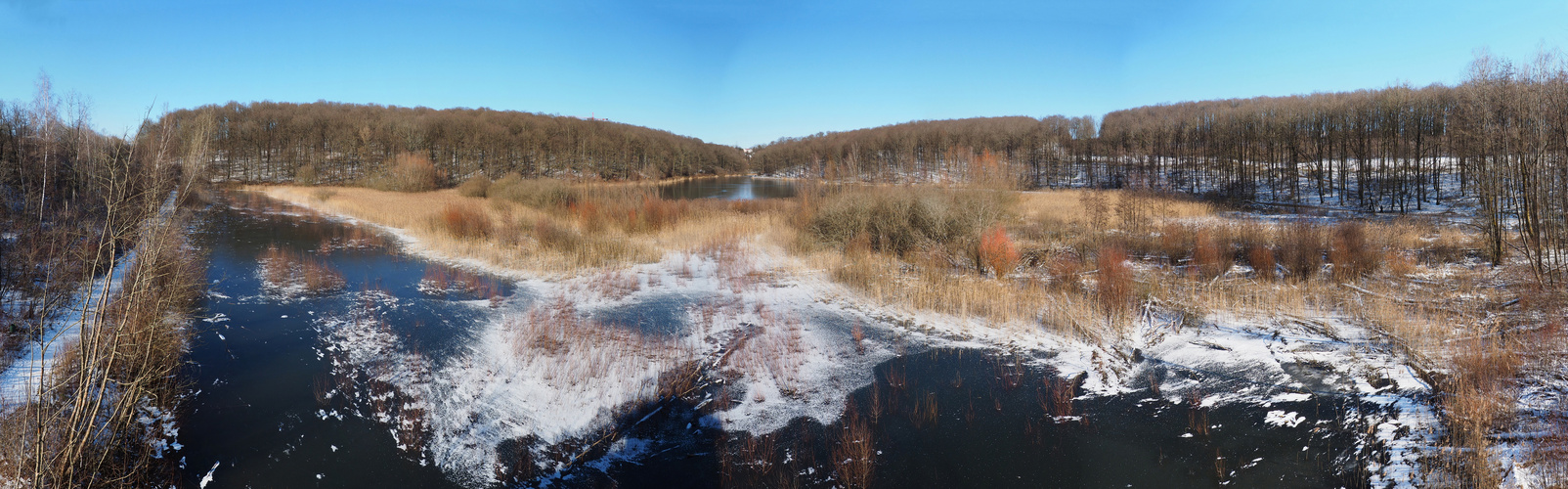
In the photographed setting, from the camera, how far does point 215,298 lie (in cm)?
907

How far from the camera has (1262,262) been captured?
9953 millimetres

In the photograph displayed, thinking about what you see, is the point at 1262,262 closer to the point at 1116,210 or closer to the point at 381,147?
the point at 1116,210

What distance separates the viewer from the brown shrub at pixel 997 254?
1001cm

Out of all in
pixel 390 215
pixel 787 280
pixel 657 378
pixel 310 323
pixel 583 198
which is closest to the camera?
pixel 657 378

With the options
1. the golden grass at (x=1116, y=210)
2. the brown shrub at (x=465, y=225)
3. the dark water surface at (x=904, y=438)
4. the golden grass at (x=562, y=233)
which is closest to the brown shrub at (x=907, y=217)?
the golden grass at (x=562, y=233)

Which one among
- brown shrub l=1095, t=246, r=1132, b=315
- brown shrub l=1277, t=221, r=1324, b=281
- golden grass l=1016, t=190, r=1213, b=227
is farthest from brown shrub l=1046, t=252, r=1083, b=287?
golden grass l=1016, t=190, r=1213, b=227

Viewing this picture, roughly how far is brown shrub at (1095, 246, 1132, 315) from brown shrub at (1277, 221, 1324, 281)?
265 cm

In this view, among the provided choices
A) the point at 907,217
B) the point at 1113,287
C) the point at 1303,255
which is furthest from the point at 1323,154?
the point at 1113,287

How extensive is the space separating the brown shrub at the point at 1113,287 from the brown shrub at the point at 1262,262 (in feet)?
7.11

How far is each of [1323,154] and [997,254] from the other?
4319 centimetres

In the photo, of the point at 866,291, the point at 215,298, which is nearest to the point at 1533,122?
the point at 866,291

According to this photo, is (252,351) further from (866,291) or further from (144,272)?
(866,291)

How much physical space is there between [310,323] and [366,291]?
194 cm

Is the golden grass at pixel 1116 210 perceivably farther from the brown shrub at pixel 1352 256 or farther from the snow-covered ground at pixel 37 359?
the snow-covered ground at pixel 37 359
